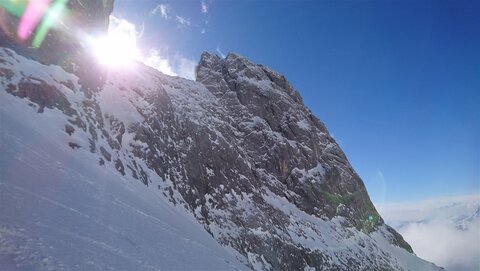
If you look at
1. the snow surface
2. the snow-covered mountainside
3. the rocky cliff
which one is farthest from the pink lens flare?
the snow surface

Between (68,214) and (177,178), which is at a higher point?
(177,178)

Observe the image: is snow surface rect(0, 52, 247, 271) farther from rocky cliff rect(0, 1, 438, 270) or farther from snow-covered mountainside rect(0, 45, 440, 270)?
rocky cliff rect(0, 1, 438, 270)

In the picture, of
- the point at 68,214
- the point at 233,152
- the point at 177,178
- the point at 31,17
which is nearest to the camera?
the point at 68,214

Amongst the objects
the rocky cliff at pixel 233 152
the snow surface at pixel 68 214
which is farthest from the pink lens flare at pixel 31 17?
the snow surface at pixel 68 214

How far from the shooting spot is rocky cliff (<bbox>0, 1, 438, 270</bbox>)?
31014mm

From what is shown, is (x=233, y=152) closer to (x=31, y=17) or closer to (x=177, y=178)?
(x=177, y=178)

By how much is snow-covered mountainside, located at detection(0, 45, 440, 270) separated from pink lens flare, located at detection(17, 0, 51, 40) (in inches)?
135

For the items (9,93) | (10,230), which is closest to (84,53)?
(9,93)

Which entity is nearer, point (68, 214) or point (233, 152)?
point (68, 214)

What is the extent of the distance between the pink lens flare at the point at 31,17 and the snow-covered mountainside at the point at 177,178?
3.42 meters

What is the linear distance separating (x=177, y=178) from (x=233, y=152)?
18.3 meters

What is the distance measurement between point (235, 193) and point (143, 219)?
31060mm

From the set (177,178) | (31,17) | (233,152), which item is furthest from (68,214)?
(233,152)

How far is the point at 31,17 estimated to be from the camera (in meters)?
33.3
